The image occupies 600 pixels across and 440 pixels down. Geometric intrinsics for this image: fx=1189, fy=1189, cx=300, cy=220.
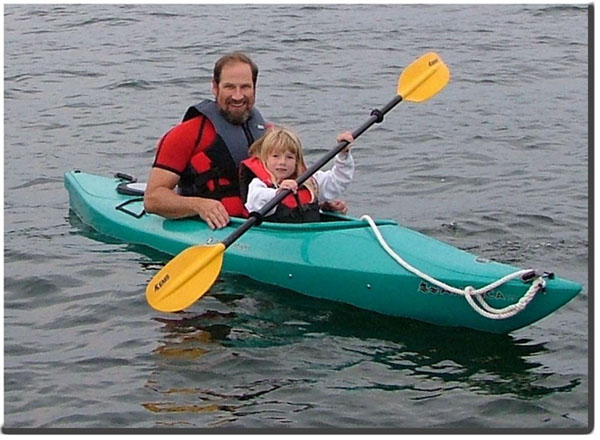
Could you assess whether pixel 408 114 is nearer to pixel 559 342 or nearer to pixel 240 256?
pixel 240 256

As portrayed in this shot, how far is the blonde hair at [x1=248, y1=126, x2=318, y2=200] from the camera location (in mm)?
4840

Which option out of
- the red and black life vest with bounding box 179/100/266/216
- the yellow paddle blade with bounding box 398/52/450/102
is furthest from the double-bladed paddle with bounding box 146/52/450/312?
the yellow paddle blade with bounding box 398/52/450/102

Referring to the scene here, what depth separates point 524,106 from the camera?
8422 millimetres

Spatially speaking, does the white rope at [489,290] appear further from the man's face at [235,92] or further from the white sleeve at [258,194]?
the man's face at [235,92]

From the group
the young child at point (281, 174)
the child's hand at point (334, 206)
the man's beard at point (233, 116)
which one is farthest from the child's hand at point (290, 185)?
the man's beard at point (233, 116)

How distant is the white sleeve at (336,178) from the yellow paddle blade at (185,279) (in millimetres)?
715

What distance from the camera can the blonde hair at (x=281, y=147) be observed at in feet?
15.9

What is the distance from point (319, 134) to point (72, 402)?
421 centimetres

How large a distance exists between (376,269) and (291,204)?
1.79 feet

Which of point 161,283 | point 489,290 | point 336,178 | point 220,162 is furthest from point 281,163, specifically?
point 489,290

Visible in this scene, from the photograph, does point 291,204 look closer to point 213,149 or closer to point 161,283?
point 213,149

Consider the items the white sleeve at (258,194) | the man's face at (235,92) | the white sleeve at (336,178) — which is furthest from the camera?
the man's face at (235,92)

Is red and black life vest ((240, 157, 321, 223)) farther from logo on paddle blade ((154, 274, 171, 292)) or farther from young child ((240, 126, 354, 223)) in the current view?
logo on paddle blade ((154, 274, 171, 292))

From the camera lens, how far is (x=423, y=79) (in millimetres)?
5441
